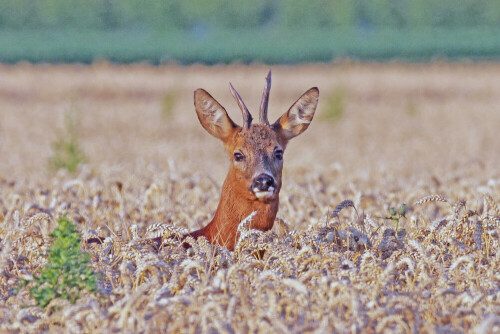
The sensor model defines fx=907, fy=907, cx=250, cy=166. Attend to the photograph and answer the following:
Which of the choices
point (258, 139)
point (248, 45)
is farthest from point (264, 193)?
point (248, 45)

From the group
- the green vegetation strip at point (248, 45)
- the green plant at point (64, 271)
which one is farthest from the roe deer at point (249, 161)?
the green vegetation strip at point (248, 45)

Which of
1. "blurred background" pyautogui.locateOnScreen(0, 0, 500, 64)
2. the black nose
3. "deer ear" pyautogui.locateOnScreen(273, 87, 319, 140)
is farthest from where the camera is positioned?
"blurred background" pyautogui.locateOnScreen(0, 0, 500, 64)

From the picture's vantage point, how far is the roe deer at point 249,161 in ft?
21.8

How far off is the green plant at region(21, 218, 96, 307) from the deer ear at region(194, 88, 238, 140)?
7.06 ft

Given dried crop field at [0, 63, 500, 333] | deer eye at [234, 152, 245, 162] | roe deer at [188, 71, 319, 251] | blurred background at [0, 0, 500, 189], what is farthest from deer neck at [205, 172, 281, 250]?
blurred background at [0, 0, 500, 189]

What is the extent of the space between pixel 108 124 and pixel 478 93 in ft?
50.9

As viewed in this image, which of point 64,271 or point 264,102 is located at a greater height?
point 264,102

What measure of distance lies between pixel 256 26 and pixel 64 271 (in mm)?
72339

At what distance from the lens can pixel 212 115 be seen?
707 cm

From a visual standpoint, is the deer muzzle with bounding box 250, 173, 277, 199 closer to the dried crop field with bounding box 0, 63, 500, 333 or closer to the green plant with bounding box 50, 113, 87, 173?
the dried crop field with bounding box 0, 63, 500, 333

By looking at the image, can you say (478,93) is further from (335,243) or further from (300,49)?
(300,49)

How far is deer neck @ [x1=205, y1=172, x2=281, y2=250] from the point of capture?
6641 mm

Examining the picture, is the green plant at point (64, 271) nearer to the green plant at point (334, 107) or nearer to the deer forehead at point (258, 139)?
the deer forehead at point (258, 139)

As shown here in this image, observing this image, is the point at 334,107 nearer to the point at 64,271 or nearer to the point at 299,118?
the point at 299,118
